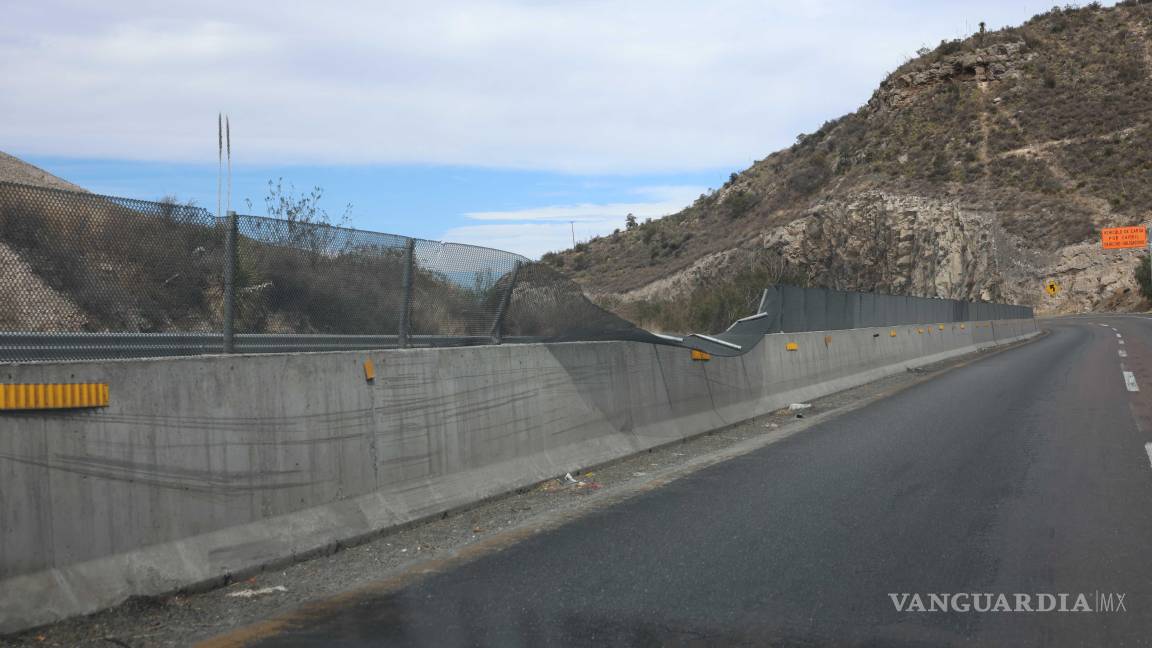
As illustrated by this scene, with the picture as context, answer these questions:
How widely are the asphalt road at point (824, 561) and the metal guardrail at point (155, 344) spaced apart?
6.13ft

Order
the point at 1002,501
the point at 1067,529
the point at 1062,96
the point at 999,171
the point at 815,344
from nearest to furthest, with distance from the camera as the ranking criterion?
the point at 1067,529
the point at 1002,501
the point at 815,344
the point at 999,171
the point at 1062,96

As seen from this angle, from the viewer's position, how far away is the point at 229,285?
6438 millimetres

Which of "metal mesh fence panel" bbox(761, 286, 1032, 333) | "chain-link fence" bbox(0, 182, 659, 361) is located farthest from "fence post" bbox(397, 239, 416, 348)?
"metal mesh fence panel" bbox(761, 286, 1032, 333)

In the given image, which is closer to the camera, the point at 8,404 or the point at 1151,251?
the point at 8,404

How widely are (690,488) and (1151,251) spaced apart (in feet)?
242

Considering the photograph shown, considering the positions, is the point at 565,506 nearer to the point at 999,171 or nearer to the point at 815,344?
the point at 815,344

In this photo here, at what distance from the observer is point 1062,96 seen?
3324 inches

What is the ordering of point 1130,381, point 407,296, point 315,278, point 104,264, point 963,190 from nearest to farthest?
point 104,264, point 315,278, point 407,296, point 1130,381, point 963,190

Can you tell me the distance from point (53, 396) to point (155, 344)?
86 centimetres

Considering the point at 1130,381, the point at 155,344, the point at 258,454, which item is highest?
the point at 155,344

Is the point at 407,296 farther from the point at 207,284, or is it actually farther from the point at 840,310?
the point at 840,310

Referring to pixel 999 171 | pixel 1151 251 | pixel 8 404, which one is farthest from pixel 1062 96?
pixel 8 404

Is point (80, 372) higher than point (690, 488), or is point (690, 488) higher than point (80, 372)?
point (80, 372)

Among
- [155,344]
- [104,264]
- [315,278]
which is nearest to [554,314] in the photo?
[315,278]
